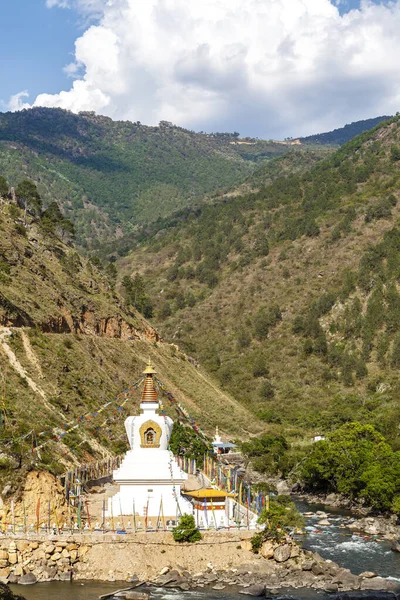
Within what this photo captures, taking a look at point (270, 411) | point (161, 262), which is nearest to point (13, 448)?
point (270, 411)

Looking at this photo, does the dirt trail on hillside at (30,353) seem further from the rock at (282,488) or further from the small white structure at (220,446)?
the rock at (282,488)

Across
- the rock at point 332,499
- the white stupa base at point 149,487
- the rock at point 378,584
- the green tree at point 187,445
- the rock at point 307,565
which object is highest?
the green tree at point 187,445

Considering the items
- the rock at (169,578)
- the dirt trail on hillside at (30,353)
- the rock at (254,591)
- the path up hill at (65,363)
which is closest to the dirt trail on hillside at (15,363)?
the path up hill at (65,363)

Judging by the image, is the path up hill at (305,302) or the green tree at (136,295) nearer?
the path up hill at (305,302)

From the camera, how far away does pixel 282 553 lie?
44.6 metres

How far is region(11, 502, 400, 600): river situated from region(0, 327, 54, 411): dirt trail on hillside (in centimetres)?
2486

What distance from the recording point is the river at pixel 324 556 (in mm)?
39969

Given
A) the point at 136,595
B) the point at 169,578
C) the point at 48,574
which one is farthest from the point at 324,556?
the point at 48,574

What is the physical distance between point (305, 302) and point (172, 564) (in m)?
115

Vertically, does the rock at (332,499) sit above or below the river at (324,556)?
above

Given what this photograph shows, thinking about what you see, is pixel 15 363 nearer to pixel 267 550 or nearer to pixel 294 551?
pixel 267 550

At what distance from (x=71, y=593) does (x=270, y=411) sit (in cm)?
8459

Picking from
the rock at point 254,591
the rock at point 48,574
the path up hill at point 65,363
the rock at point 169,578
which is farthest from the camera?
the path up hill at point 65,363

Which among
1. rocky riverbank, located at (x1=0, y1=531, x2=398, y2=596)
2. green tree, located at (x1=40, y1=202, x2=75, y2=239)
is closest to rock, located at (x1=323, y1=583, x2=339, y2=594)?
rocky riverbank, located at (x1=0, y1=531, x2=398, y2=596)
